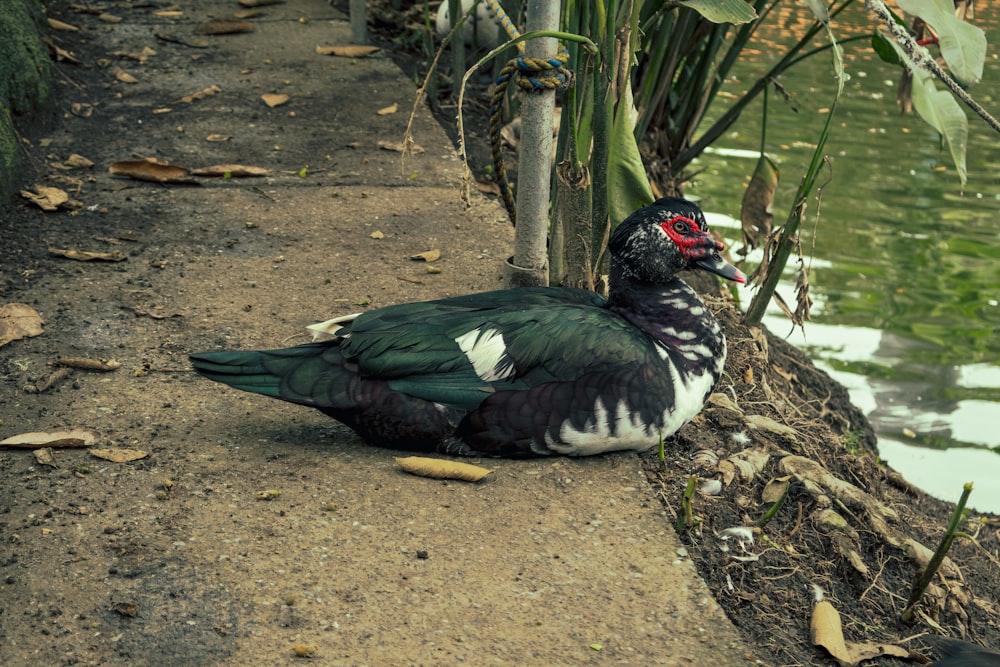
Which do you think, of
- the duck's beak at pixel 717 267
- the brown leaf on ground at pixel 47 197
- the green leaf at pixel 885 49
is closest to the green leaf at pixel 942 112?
the green leaf at pixel 885 49

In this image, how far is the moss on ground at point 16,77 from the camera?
4.44 meters

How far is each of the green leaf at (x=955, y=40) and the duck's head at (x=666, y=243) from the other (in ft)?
2.74

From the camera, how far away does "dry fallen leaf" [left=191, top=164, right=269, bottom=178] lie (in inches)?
188

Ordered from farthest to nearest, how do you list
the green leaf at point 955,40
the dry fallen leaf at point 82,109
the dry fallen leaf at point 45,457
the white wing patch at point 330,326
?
the dry fallen leaf at point 82,109 → the green leaf at point 955,40 → the white wing patch at point 330,326 → the dry fallen leaf at point 45,457

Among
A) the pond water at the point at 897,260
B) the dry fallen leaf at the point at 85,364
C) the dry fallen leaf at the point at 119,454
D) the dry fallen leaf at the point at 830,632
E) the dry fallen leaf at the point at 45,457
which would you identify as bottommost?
the pond water at the point at 897,260

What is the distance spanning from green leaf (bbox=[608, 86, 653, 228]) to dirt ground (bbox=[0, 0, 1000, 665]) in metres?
0.67

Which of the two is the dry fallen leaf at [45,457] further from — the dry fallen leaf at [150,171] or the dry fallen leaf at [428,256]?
the dry fallen leaf at [150,171]

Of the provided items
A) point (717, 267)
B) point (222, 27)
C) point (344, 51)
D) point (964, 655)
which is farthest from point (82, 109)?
point (964, 655)

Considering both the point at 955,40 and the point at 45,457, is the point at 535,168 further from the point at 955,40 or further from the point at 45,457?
the point at 45,457

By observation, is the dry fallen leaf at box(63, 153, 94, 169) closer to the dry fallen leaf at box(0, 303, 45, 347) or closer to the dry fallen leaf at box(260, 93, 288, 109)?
the dry fallen leaf at box(260, 93, 288, 109)

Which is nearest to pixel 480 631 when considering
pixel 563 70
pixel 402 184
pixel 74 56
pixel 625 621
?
pixel 625 621

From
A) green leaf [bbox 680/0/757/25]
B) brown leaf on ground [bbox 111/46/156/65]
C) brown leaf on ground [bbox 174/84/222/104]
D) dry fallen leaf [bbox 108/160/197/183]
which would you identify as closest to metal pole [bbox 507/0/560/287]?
green leaf [bbox 680/0/757/25]

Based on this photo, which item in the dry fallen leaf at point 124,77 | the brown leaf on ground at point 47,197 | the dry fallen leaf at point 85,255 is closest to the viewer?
the dry fallen leaf at point 85,255

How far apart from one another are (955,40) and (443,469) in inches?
73.5
